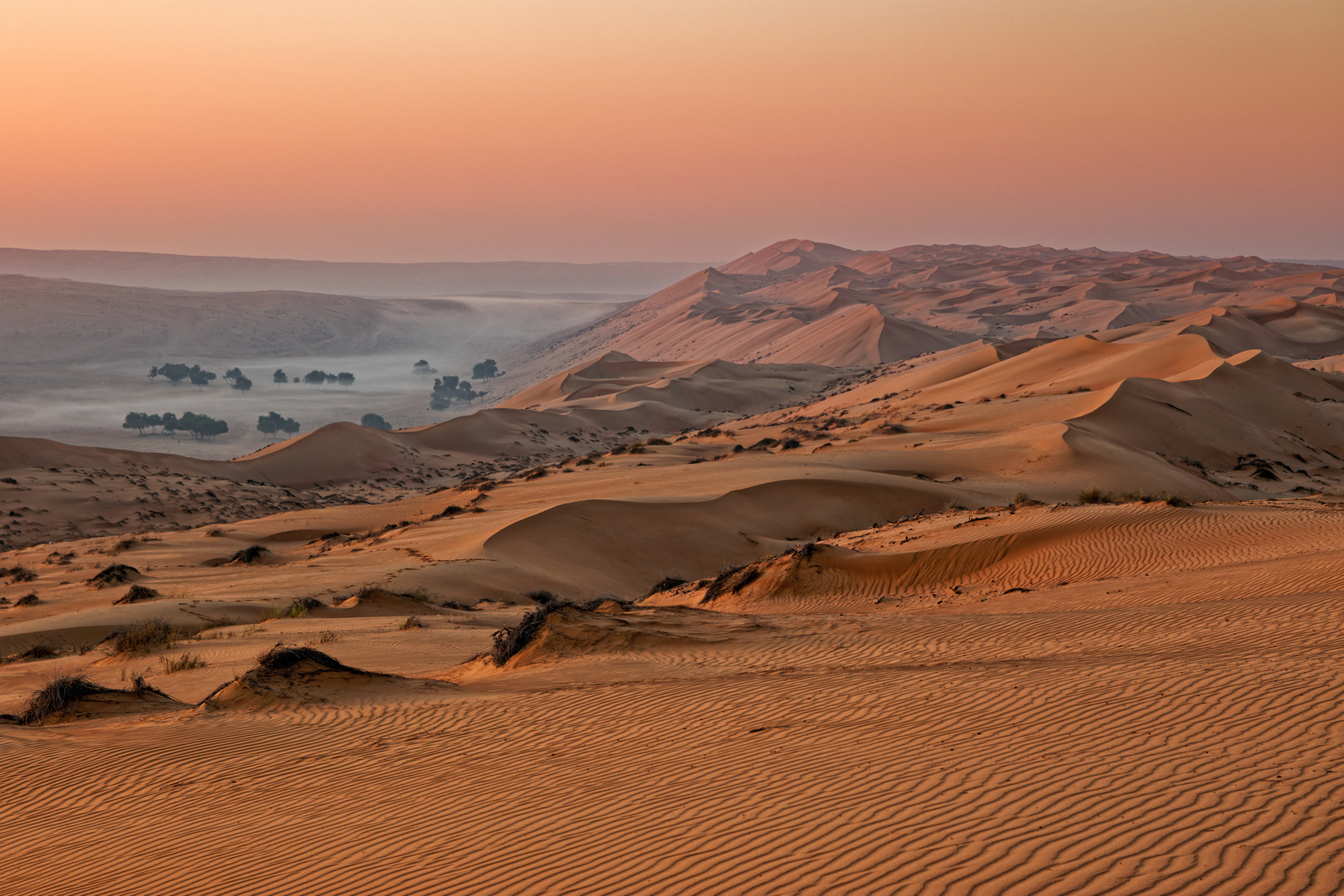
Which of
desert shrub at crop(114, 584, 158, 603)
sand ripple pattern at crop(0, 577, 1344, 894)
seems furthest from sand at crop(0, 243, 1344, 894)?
desert shrub at crop(114, 584, 158, 603)

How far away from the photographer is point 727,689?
945cm

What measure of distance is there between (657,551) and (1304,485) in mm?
18153

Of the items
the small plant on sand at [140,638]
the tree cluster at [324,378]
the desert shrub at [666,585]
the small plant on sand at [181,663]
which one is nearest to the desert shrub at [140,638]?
the small plant on sand at [140,638]

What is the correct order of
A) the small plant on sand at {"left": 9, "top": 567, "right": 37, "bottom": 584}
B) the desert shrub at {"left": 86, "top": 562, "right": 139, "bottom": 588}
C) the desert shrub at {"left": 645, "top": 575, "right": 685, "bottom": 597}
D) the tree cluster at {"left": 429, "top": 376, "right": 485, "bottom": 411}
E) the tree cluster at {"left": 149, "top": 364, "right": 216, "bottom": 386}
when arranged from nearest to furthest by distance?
the desert shrub at {"left": 645, "top": 575, "right": 685, "bottom": 597}, the desert shrub at {"left": 86, "top": 562, "right": 139, "bottom": 588}, the small plant on sand at {"left": 9, "top": 567, "right": 37, "bottom": 584}, the tree cluster at {"left": 429, "top": 376, "right": 485, "bottom": 411}, the tree cluster at {"left": 149, "top": 364, "right": 216, "bottom": 386}

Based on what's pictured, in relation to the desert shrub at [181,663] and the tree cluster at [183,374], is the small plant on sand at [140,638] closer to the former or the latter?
the desert shrub at [181,663]

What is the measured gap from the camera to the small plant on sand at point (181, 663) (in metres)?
12.7

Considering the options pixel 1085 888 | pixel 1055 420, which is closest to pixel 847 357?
pixel 1055 420

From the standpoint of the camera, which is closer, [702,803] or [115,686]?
[702,803]

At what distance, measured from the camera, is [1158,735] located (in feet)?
21.6

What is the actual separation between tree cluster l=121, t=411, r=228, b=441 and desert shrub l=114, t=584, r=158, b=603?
68.4 metres

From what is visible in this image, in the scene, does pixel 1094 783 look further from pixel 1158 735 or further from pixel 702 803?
pixel 702 803

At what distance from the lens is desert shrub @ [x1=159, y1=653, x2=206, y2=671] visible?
41.6ft

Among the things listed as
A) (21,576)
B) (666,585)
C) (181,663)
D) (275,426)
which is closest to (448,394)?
(275,426)

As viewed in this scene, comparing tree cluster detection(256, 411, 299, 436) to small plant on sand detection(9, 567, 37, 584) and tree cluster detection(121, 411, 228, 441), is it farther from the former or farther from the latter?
small plant on sand detection(9, 567, 37, 584)
